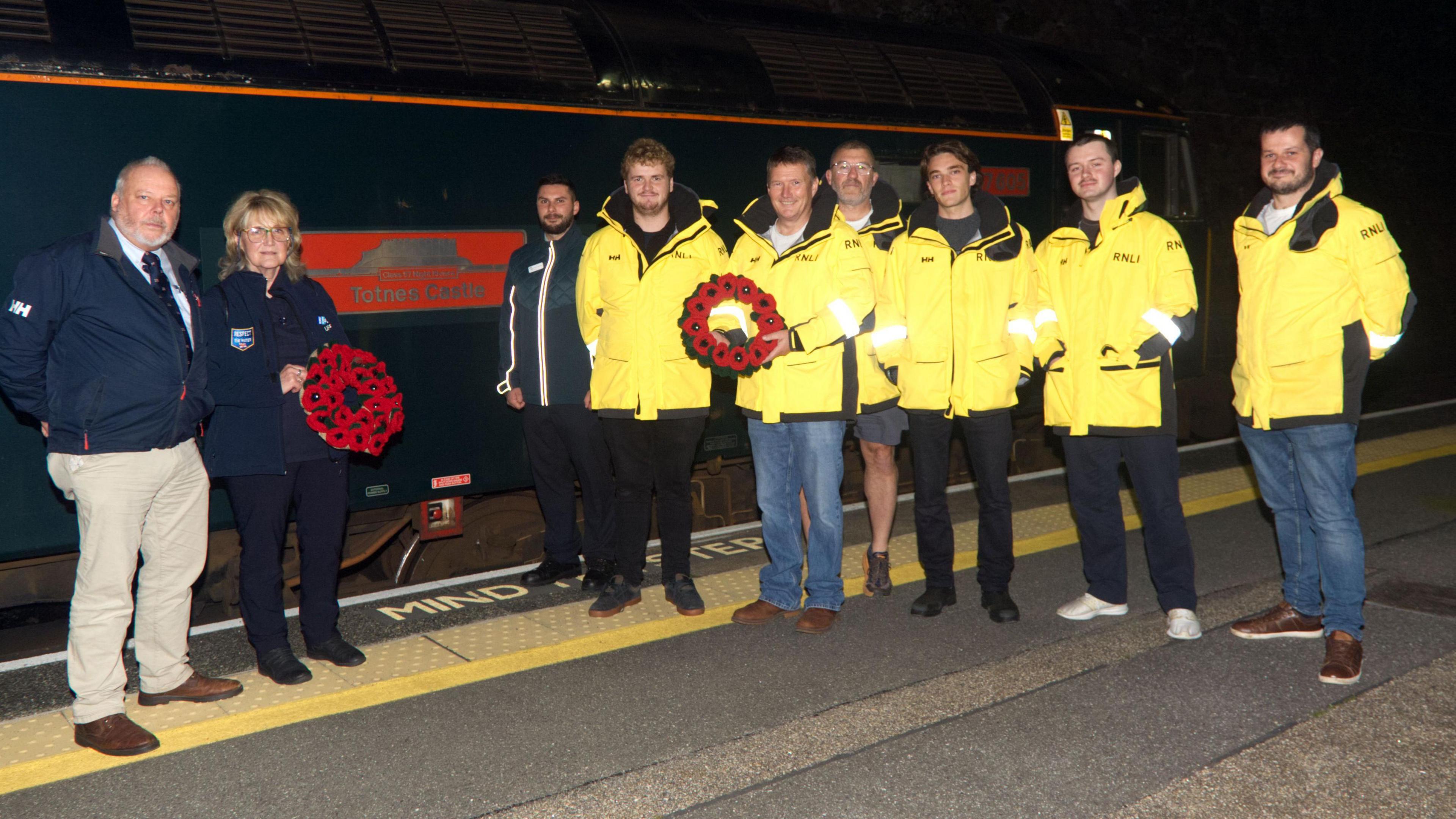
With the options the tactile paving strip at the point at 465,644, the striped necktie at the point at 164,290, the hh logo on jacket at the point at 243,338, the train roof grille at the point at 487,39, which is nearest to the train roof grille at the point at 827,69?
the train roof grille at the point at 487,39

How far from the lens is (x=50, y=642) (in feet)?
16.3

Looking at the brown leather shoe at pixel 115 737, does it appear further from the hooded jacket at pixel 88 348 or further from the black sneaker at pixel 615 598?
the black sneaker at pixel 615 598

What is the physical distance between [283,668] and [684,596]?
1708mm

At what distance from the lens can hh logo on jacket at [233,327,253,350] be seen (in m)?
4.02

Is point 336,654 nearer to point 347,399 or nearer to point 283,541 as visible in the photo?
point 283,541

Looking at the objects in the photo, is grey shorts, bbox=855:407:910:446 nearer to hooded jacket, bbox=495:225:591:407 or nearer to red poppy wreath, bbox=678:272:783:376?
red poppy wreath, bbox=678:272:783:376

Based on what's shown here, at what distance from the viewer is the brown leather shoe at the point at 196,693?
3.93 m

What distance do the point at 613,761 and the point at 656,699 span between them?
52 cm

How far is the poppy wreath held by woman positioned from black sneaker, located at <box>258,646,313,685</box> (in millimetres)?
819

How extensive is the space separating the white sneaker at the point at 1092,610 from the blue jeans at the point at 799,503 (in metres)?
1.04

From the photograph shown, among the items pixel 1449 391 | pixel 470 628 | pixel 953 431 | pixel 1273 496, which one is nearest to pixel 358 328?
pixel 470 628

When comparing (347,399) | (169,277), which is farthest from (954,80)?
(169,277)

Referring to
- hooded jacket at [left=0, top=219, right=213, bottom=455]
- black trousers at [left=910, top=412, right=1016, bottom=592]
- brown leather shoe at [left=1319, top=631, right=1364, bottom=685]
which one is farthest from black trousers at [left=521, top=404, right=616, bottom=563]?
brown leather shoe at [left=1319, top=631, right=1364, bottom=685]

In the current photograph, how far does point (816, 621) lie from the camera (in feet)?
15.4
